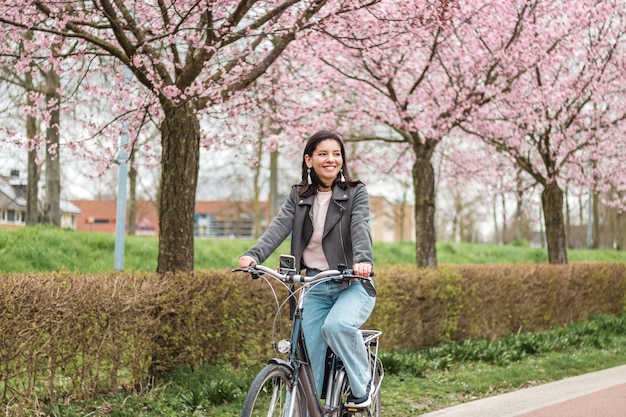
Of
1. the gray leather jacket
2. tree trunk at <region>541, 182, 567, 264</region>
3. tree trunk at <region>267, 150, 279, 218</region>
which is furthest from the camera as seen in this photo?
tree trunk at <region>267, 150, 279, 218</region>

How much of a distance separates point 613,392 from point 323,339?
4.46 meters

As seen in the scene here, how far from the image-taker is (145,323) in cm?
665

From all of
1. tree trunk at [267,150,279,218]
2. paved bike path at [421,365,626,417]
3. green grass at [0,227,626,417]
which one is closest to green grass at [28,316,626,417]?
green grass at [0,227,626,417]

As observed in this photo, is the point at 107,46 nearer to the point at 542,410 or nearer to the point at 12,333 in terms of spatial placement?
the point at 12,333

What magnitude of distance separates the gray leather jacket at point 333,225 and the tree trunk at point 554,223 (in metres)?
11.8

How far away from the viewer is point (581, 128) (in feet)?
51.1

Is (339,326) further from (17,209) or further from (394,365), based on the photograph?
(17,209)

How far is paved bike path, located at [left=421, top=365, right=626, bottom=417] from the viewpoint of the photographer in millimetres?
6762

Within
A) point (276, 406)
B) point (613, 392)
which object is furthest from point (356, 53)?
point (276, 406)

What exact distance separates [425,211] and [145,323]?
721 cm

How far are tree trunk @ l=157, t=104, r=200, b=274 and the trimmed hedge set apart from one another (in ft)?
1.82

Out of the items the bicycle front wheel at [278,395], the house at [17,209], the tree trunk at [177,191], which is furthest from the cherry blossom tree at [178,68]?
the house at [17,209]

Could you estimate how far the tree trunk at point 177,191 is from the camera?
306 inches

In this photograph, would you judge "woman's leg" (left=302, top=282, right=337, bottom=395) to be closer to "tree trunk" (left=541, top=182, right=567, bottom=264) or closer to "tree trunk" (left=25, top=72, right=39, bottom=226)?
"tree trunk" (left=541, top=182, right=567, bottom=264)
